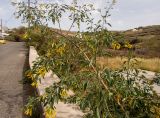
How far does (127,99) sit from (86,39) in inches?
39.6

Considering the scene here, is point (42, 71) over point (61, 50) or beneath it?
beneath

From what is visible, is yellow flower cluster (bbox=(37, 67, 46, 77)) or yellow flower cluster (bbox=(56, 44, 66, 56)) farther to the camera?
yellow flower cluster (bbox=(56, 44, 66, 56))

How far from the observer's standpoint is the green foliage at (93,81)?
3.88m

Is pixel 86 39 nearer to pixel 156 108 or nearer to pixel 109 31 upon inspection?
pixel 109 31

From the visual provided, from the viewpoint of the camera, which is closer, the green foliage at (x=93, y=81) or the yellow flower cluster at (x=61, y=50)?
the green foliage at (x=93, y=81)

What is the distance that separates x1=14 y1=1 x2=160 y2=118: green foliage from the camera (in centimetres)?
388

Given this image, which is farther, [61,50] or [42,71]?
[61,50]

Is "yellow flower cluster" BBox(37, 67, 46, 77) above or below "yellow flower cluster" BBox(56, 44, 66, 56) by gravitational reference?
below

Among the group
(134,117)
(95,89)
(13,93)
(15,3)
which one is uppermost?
(15,3)

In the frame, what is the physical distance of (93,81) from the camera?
398 cm

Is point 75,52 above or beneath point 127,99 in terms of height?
above

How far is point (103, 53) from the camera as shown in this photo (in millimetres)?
4527

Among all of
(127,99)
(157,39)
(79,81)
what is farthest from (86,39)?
(157,39)

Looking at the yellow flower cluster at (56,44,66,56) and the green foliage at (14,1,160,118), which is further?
the yellow flower cluster at (56,44,66,56)
